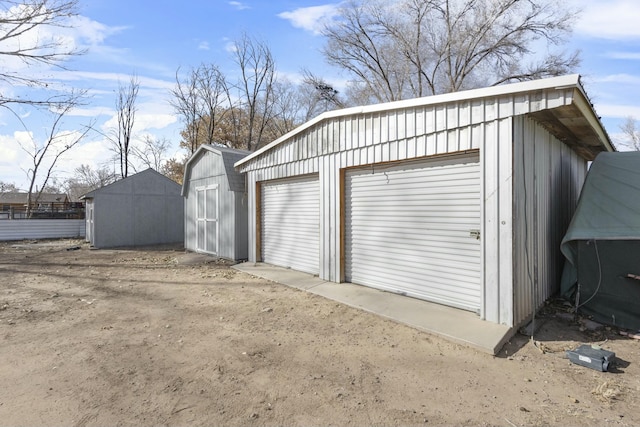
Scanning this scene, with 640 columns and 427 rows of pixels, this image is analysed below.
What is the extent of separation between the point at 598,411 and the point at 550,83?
3.20 meters

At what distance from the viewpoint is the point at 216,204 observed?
34.1 feet

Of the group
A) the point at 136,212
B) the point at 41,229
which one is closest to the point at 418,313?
the point at 136,212

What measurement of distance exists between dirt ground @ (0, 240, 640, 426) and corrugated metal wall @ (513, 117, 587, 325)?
48cm

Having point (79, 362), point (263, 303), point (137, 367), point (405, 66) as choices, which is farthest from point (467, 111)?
point (405, 66)

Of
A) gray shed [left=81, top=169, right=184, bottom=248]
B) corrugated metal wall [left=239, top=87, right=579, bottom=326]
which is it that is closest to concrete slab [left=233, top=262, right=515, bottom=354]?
corrugated metal wall [left=239, top=87, right=579, bottom=326]

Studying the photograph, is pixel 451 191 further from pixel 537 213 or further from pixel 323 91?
pixel 323 91

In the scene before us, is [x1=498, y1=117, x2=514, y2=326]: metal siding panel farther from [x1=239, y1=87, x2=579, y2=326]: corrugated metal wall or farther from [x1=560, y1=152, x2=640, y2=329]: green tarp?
[x1=560, y1=152, x2=640, y2=329]: green tarp

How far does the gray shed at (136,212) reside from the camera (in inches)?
552

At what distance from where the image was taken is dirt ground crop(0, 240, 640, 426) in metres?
2.62

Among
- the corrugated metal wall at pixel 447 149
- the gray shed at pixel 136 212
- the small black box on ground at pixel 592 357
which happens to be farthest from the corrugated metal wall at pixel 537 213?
the gray shed at pixel 136 212

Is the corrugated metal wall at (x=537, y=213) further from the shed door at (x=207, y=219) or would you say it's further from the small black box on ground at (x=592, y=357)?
the shed door at (x=207, y=219)

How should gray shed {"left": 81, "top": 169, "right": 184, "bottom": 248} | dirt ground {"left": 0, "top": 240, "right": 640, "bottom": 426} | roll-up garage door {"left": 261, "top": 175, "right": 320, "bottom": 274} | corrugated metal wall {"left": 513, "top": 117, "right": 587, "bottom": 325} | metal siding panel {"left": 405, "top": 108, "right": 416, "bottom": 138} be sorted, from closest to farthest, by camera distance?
1. dirt ground {"left": 0, "top": 240, "right": 640, "bottom": 426}
2. corrugated metal wall {"left": 513, "top": 117, "right": 587, "bottom": 325}
3. metal siding panel {"left": 405, "top": 108, "right": 416, "bottom": 138}
4. roll-up garage door {"left": 261, "top": 175, "right": 320, "bottom": 274}
5. gray shed {"left": 81, "top": 169, "right": 184, "bottom": 248}

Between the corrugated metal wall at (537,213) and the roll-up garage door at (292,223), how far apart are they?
12.8 ft

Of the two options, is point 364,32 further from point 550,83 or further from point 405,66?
point 550,83
